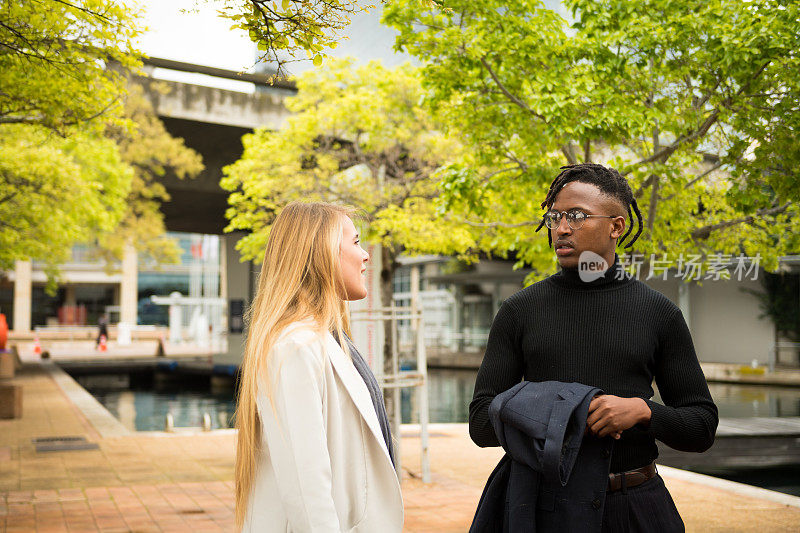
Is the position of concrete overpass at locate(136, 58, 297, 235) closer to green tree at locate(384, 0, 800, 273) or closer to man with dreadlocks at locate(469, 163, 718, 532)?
green tree at locate(384, 0, 800, 273)

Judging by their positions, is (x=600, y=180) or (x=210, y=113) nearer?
(x=600, y=180)

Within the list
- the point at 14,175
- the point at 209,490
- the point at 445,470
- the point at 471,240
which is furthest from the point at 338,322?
the point at 14,175

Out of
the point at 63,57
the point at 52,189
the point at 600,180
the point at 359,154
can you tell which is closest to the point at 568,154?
the point at 63,57

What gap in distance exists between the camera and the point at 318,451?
1984 millimetres

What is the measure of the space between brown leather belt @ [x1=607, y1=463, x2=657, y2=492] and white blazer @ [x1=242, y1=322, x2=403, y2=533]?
570 millimetres

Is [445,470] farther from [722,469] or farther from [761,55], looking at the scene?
[761,55]

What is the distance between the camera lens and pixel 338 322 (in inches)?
87.7

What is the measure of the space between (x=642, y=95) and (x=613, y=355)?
210 inches

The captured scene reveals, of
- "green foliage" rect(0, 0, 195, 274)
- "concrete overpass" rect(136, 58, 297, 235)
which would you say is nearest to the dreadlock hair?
"green foliage" rect(0, 0, 195, 274)

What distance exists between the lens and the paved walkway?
252 inches

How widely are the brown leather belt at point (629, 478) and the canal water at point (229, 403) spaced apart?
892cm

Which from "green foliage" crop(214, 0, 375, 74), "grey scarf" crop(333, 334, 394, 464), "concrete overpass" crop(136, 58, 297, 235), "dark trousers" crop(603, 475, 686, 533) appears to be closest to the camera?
"dark trousers" crop(603, 475, 686, 533)

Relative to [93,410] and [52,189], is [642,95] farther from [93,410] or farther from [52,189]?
[52,189]

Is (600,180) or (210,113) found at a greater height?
(210,113)
